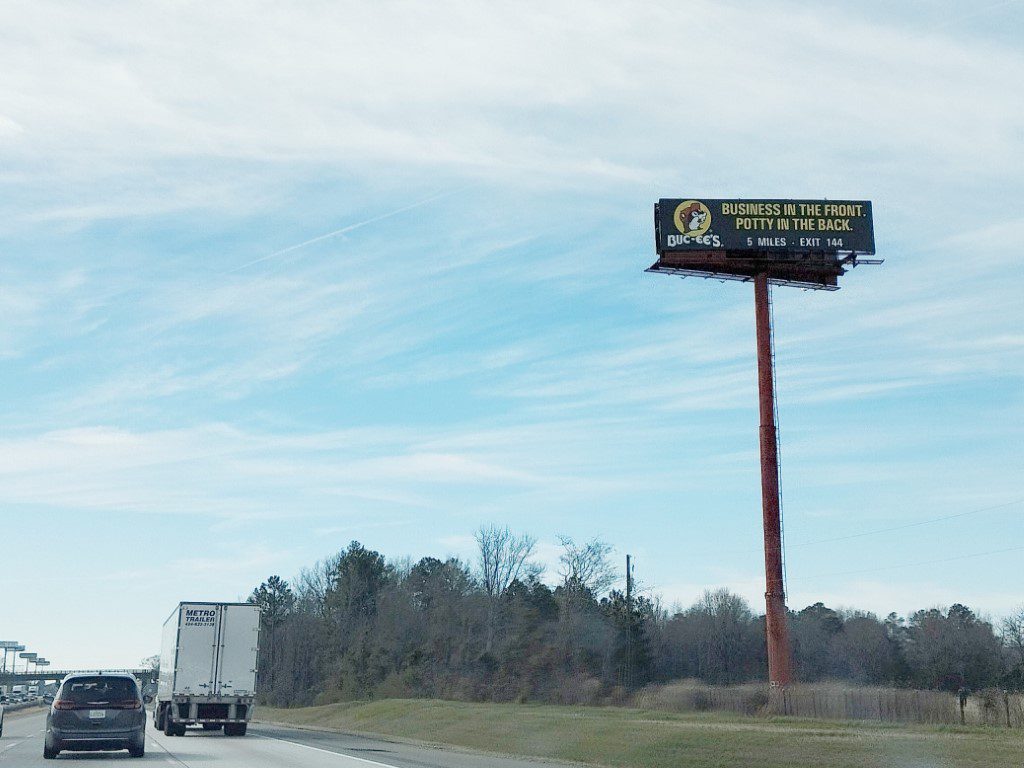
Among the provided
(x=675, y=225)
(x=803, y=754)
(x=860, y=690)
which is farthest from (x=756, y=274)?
(x=803, y=754)

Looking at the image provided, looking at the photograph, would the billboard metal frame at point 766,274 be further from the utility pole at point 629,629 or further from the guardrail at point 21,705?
the guardrail at point 21,705

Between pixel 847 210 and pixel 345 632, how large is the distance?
88.9 m

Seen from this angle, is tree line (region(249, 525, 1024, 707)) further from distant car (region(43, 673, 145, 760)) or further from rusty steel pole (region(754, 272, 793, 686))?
distant car (region(43, 673, 145, 760))

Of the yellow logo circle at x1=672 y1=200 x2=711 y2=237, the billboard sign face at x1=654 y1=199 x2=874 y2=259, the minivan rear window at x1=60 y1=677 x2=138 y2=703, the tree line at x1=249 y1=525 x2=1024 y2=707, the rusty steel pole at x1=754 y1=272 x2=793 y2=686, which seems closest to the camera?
the minivan rear window at x1=60 y1=677 x2=138 y2=703

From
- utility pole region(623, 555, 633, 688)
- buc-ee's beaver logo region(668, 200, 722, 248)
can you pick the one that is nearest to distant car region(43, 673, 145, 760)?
buc-ee's beaver logo region(668, 200, 722, 248)

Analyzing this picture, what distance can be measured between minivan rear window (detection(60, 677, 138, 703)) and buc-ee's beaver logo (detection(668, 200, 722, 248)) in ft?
134

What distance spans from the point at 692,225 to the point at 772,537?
17.7 meters

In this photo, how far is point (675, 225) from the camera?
2370 inches

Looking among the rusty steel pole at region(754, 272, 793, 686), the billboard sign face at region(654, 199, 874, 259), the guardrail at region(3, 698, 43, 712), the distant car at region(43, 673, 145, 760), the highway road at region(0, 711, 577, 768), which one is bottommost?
the guardrail at region(3, 698, 43, 712)

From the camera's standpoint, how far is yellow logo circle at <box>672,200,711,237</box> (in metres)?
59.9

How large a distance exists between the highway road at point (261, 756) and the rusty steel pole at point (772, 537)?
2332 centimetres

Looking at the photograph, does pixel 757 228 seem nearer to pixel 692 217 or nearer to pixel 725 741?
pixel 692 217

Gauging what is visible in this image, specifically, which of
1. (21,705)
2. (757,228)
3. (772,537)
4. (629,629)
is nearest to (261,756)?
(772,537)

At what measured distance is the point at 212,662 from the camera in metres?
37.1
